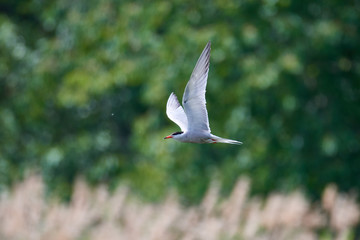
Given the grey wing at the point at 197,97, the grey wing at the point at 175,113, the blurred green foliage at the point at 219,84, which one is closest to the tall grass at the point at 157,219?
the blurred green foliage at the point at 219,84

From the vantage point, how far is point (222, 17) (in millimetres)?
12133

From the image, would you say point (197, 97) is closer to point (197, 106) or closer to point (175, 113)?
point (197, 106)

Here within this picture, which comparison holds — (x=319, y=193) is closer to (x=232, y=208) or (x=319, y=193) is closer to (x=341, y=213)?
(x=341, y=213)

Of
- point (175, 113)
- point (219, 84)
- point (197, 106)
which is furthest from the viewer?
point (219, 84)

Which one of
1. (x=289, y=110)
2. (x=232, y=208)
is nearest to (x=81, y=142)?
(x=289, y=110)

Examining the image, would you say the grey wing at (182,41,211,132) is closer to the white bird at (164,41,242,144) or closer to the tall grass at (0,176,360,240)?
the white bird at (164,41,242,144)

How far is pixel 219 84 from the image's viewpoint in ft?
38.0

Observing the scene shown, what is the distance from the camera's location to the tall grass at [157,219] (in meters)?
7.95

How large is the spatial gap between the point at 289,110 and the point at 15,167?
18.2ft

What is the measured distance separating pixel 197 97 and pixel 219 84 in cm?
707

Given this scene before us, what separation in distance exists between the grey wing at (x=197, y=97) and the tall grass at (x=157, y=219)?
3.31m

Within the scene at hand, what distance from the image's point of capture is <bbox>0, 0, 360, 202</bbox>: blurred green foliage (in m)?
11.3

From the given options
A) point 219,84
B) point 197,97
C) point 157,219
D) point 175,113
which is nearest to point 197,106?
point 197,97

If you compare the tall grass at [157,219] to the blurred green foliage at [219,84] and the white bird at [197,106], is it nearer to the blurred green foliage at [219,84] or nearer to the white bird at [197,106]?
the blurred green foliage at [219,84]
